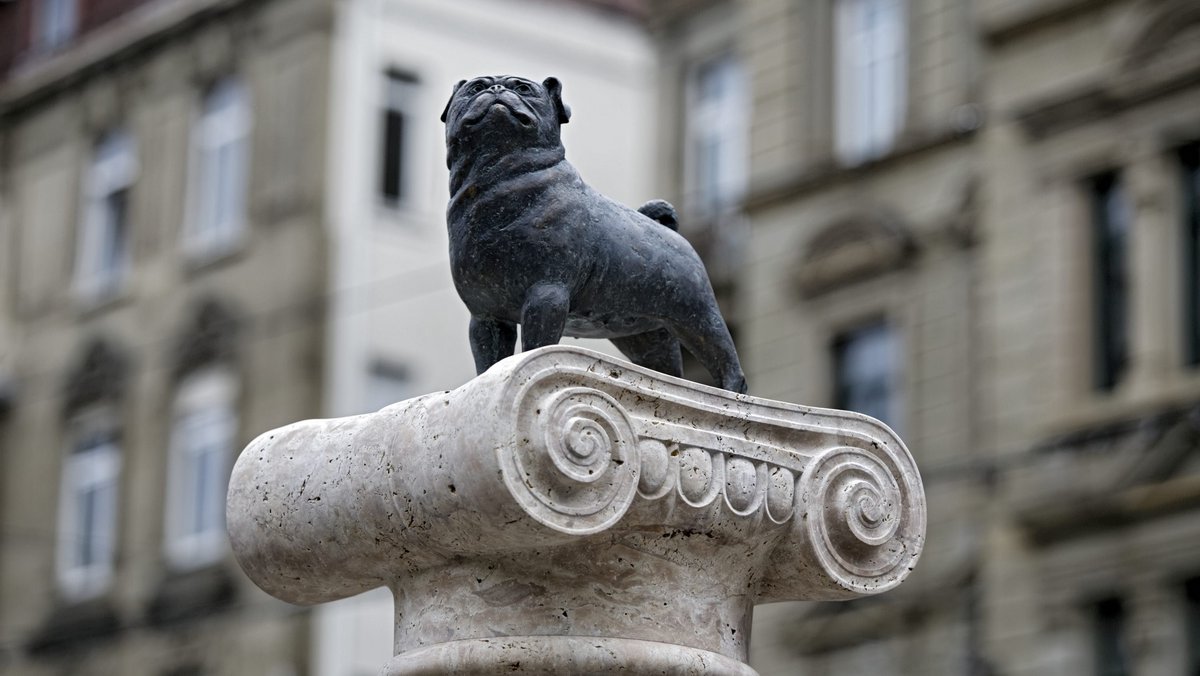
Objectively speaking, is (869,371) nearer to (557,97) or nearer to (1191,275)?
(1191,275)

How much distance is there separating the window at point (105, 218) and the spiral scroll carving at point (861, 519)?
27.1m

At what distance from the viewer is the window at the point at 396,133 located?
99.5 ft

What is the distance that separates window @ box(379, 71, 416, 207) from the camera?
30.3 m

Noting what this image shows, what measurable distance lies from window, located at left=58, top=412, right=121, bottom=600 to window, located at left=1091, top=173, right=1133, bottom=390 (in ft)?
45.4

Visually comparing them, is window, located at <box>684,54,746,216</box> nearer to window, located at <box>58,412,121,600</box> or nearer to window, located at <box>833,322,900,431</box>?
window, located at <box>833,322,900,431</box>

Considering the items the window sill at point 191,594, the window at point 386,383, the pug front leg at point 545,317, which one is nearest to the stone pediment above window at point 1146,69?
the window at point 386,383

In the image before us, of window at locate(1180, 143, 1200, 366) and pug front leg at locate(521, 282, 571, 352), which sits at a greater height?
window at locate(1180, 143, 1200, 366)

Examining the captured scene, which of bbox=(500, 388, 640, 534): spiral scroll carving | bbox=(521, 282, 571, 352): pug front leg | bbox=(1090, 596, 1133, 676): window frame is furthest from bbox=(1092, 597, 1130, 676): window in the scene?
bbox=(500, 388, 640, 534): spiral scroll carving

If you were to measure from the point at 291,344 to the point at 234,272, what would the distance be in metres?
1.47

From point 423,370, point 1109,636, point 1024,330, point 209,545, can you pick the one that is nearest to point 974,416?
point 1024,330

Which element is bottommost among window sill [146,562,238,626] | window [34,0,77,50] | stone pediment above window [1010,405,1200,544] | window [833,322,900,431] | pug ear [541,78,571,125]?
pug ear [541,78,571,125]

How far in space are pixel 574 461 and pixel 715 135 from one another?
73.3ft

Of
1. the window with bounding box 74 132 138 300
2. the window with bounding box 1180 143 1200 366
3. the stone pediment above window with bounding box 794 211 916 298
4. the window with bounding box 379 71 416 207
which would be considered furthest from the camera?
the window with bounding box 74 132 138 300

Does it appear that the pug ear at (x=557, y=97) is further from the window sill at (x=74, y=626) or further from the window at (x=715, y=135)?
the window sill at (x=74, y=626)
